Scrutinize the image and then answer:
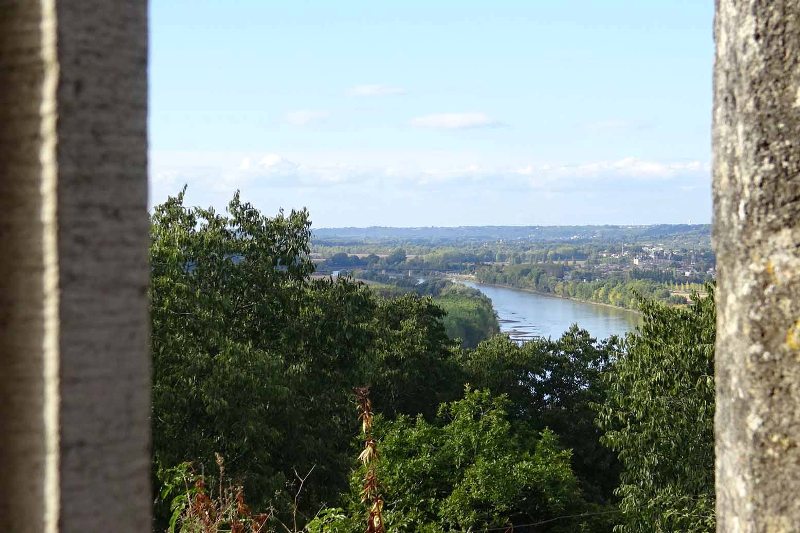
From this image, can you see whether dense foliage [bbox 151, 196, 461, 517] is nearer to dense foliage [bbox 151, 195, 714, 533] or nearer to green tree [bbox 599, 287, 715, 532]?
dense foliage [bbox 151, 195, 714, 533]

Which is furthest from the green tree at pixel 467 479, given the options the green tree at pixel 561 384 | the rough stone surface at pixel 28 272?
the rough stone surface at pixel 28 272

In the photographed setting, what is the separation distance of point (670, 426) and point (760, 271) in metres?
18.0

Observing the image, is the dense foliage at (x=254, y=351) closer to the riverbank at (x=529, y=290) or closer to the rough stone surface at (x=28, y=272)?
the rough stone surface at (x=28, y=272)

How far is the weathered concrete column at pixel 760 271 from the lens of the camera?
2.08 m

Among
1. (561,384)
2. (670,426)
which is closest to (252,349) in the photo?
(670,426)

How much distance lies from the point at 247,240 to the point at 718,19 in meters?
19.8

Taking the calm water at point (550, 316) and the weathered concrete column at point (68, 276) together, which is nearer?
the weathered concrete column at point (68, 276)

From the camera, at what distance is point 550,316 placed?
371ft

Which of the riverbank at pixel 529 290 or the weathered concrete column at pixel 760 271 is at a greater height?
the weathered concrete column at pixel 760 271

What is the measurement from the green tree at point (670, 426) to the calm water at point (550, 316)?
53.5 m

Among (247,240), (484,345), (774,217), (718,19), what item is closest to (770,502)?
(774,217)

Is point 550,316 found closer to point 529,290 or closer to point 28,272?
point 529,290

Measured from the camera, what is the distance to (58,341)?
123 centimetres

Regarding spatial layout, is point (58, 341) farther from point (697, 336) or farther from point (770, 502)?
point (697, 336)
